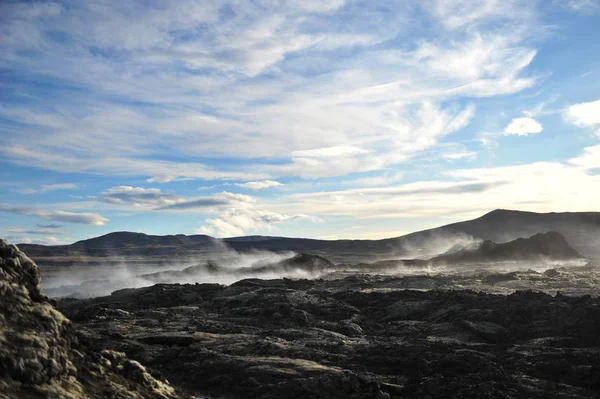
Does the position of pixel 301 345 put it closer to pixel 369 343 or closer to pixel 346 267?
pixel 369 343

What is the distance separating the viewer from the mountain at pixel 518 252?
9019 cm

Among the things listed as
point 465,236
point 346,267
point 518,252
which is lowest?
point 346,267

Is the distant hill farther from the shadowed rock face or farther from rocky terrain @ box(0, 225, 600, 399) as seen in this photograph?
the shadowed rock face

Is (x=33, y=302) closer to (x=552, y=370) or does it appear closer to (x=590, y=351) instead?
(x=552, y=370)

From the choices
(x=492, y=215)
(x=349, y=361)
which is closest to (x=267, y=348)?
(x=349, y=361)

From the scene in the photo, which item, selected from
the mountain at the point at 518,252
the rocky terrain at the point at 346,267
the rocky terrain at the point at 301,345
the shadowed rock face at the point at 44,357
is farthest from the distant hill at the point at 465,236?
the shadowed rock face at the point at 44,357

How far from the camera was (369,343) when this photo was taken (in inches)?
891

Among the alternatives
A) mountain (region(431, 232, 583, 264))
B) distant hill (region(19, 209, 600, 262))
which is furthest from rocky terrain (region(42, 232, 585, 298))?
distant hill (region(19, 209, 600, 262))

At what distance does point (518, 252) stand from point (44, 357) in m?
93.5

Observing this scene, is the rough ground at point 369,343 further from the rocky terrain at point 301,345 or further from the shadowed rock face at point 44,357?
the shadowed rock face at point 44,357

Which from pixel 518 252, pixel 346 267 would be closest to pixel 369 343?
pixel 346 267

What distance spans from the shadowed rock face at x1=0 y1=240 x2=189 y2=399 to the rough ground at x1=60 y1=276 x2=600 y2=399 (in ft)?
20.8

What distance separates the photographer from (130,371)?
1195 cm

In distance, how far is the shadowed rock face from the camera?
911 cm
